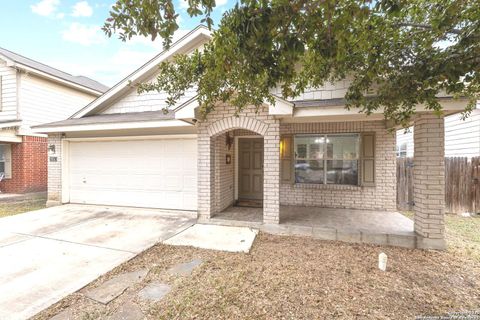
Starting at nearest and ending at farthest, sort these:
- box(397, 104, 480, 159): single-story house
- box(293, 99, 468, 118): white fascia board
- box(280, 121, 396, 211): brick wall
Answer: box(293, 99, 468, 118): white fascia board
box(280, 121, 396, 211): brick wall
box(397, 104, 480, 159): single-story house

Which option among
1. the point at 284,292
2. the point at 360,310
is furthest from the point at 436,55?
the point at 284,292

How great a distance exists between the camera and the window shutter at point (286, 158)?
Result: 765 cm

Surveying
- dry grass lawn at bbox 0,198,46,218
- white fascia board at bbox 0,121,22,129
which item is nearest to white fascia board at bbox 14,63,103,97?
white fascia board at bbox 0,121,22,129

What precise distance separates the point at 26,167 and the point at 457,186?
55.0 ft

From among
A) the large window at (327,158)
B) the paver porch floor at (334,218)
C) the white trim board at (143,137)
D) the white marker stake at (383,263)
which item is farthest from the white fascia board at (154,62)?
the white marker stake at (383,263)

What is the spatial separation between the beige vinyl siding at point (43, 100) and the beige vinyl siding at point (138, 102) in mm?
5043

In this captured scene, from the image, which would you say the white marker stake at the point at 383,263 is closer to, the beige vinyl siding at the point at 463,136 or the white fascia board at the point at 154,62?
the beige vinyl siding at the point at 463,136

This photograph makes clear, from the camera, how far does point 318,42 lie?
2502mm

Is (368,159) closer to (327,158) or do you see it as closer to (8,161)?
(327,158)

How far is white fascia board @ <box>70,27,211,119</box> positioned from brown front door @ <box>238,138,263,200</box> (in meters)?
3.62

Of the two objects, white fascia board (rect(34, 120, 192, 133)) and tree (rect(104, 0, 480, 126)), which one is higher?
tree (rect(104, 0, 480, 126))

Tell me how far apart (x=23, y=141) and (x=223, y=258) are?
11.5 metres

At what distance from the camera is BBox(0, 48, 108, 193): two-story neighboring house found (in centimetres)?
1005

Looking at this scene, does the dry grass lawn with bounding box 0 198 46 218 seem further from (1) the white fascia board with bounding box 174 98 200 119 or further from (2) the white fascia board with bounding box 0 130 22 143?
(1) the white fascia board with bounding box 174 98 200 119
